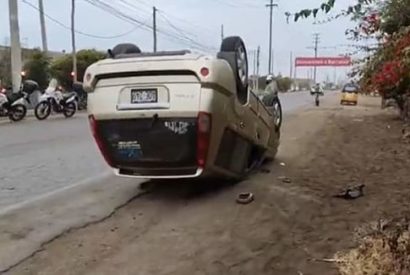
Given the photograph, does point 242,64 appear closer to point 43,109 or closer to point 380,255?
point 380,255

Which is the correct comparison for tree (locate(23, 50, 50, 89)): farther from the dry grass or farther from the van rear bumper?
the dry grass

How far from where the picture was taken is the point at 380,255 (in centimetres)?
458

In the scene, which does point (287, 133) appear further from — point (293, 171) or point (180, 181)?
point (180, 181)

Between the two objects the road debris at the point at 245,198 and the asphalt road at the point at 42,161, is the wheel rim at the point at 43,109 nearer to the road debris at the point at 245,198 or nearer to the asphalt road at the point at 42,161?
the asphalt road at the point at 42,161

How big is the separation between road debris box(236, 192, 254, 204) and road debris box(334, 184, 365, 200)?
1060 millimetres

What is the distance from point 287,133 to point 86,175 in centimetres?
804

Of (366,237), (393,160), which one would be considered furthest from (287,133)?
(366,237)

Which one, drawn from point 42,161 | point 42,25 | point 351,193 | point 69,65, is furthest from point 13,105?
point 42,25

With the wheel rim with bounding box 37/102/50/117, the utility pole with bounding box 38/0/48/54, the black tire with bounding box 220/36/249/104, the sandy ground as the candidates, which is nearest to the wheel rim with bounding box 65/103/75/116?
the wheel rim with bounding box 37/102/50/117

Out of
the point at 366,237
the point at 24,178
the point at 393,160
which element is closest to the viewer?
the point at 366,237

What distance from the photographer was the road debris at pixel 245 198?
6.93 meters

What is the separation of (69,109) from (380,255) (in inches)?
821

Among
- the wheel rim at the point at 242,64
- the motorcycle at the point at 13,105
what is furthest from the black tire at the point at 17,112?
the wheel rim at the point at 242,64

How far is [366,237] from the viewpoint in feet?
17.2
